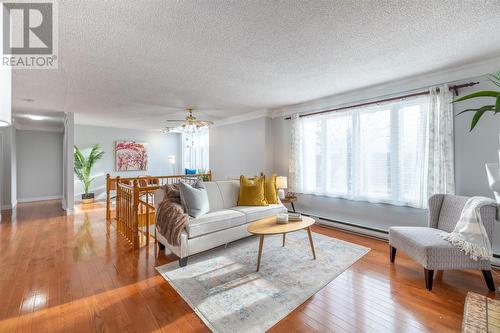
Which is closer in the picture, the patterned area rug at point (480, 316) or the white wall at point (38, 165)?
the patterned area rug at point (480, 316)

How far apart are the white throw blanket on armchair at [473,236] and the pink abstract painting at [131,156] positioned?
8.24m

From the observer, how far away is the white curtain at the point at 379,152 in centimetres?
301

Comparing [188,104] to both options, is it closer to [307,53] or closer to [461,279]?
[307,53]

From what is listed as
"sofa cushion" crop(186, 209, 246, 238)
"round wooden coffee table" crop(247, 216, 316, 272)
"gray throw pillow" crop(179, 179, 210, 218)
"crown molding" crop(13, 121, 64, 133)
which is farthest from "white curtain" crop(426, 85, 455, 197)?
"crown molding" crop(13, 121, 64, 133)

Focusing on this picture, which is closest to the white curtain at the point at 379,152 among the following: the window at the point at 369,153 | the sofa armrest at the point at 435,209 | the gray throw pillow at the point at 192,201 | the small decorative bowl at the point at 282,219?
the window at the point at 369,153

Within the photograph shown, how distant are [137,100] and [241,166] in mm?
2808

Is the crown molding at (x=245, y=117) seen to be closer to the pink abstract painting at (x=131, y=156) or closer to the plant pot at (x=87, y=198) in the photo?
the pink abstract painting at (x=131, y=156)

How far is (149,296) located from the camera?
206cm

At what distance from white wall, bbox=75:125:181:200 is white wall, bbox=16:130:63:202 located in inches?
36.5

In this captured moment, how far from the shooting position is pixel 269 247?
10.5 feet

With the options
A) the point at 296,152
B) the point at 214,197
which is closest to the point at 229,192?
the point at 214,197

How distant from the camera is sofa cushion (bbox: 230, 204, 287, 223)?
3.41 m

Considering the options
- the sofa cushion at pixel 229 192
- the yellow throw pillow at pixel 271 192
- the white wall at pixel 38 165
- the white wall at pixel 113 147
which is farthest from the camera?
the white wall at pixel 113 147

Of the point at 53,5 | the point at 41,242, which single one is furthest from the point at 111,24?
the point at 41,242
